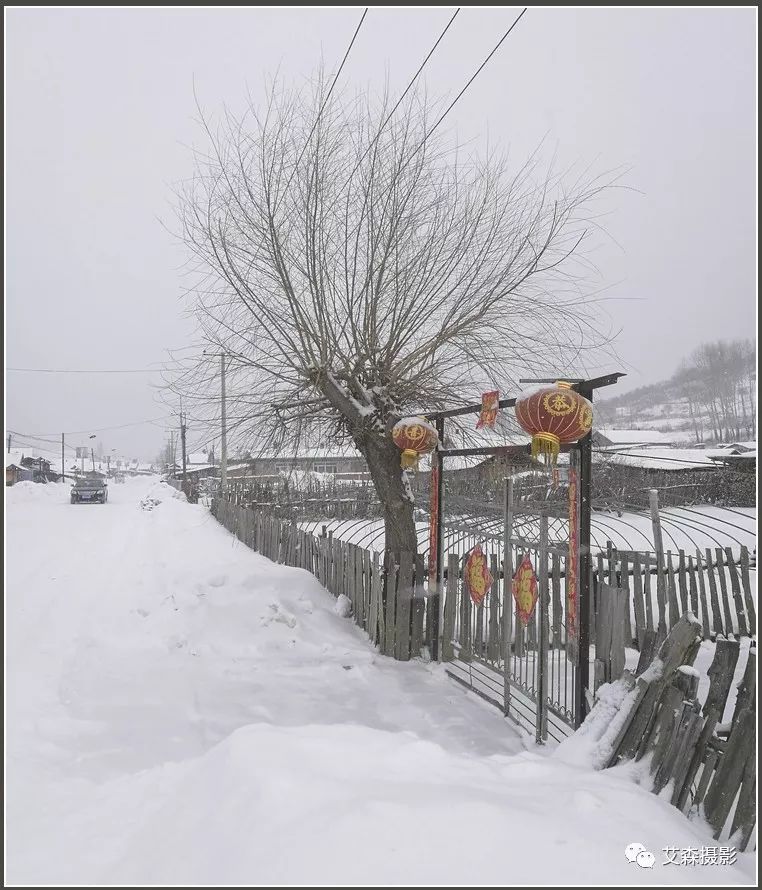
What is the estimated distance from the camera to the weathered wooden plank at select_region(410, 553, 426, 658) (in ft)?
21.2

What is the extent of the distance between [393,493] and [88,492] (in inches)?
1215

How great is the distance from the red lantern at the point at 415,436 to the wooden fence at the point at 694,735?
3.40 metres

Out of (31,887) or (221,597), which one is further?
(221,597)

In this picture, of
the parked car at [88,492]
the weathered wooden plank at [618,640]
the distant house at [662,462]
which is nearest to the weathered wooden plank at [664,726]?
the weathered wooden plank at [618,640]

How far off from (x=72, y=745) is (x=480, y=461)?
6177 millimetres

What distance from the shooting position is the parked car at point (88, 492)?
32.0m

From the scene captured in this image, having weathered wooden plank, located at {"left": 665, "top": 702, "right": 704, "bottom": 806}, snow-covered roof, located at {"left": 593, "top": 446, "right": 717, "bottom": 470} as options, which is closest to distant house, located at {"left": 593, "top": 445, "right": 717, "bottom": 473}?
snow-covered roof, located at {"left": 593, "top": 446, "right": 717, "bottom": 470}

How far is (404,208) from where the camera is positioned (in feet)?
22.8

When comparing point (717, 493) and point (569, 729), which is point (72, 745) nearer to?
point (569, 729)

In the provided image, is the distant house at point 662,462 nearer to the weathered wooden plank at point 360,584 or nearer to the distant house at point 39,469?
the weathered wooden plank at point 360,584

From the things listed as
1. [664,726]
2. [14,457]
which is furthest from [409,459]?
[14,457]

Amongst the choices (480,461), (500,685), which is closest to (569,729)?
(500,685)

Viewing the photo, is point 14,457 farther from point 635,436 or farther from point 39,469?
point 635,436

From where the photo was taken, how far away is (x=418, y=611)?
6516 mm
